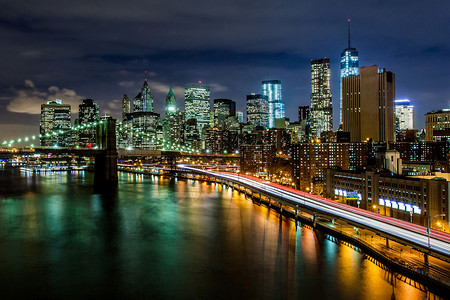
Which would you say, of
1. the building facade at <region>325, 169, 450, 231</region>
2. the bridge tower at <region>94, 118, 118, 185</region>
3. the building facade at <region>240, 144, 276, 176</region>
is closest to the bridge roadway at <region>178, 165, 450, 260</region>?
the building facade at <region>325, 169, 450, 231</region>

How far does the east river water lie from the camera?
19.6 m

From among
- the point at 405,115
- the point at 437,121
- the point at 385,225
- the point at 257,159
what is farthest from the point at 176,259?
the point at 405,115

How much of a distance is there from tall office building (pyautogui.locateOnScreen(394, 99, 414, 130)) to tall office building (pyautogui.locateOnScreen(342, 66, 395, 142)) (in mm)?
62163

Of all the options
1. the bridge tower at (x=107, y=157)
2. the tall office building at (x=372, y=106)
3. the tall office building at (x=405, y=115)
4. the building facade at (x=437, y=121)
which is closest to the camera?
the bridge tower at (x=107, y=157)

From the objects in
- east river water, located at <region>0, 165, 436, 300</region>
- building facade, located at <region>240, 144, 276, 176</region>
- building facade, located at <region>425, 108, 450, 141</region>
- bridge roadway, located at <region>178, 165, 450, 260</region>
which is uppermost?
building facade, located at <region>425, 108, 450, 141</region>

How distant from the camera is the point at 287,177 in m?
80.2

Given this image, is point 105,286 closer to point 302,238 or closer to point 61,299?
point 61,299

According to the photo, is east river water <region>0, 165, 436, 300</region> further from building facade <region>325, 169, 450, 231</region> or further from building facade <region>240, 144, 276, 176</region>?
building facade <region>240, 144, 276, 176</region>

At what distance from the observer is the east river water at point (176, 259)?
1959 centimetres

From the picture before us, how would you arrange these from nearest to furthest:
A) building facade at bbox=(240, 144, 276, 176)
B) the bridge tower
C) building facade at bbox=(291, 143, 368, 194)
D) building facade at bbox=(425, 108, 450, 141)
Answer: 1. building facade at bbox=(291, 143, 368, 194)
2. the bridge tower
3. building facade at bbox=(240, 144, 276, 176)
4. building facade at bbox=(425, 108, 450, 141)

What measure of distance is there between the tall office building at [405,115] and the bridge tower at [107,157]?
131057 millimetres

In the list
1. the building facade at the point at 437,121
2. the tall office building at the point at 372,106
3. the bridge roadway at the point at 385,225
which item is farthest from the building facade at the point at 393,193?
the building facade at the point at 437,121

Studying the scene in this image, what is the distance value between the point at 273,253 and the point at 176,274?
6999 millimetres

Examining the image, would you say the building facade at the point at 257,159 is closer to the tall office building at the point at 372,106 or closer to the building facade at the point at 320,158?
the building facade at the point at 320,158
